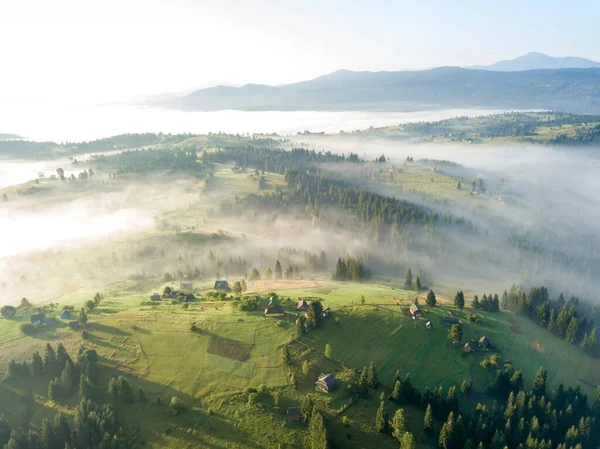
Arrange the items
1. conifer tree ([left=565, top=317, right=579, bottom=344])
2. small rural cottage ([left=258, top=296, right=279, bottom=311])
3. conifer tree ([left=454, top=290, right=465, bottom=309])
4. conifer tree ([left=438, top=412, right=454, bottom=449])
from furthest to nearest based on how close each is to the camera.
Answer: conifer tree ([left=454, top=290, right=465, bottom=309]) → conifer tree ([left=565, top=317, right=579, bottom=344]) → small rural cottage ([left=258, top=296, right=279, bottom=311]) → conifer tree ([left=438, top=412, right=454, bottom=449])

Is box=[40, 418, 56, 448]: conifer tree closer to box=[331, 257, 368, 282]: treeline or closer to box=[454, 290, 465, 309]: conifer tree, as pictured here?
box=[454, 290, 465, 309]: conifer tree

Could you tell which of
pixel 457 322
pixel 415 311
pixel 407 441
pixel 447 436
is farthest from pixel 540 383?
pixel 407 441

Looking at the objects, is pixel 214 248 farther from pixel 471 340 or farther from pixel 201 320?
pixel 471 340

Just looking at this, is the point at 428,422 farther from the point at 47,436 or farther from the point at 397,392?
the point at 47,436

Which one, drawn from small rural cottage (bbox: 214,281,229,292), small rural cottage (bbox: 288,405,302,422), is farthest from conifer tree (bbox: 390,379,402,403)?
small rural cottage (bbox: 214,281,229,292)

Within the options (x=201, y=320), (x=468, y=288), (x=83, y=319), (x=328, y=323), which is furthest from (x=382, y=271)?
(x=83, y=319)

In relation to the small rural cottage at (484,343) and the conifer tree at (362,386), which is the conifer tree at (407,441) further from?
the small rural cottage at (484,343)

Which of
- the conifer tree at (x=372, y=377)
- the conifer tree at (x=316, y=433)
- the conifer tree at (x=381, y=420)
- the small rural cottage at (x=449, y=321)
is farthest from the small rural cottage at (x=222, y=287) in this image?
the conifer tree at (x=381, y=420)
